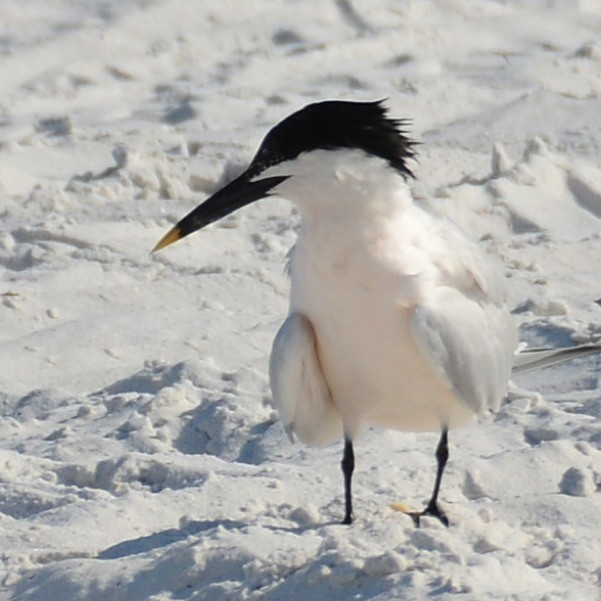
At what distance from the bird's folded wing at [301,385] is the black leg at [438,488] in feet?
0.78

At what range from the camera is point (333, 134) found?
3527 millimetres

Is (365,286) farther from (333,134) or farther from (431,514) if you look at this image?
(431,514)

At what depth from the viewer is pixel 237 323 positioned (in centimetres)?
518

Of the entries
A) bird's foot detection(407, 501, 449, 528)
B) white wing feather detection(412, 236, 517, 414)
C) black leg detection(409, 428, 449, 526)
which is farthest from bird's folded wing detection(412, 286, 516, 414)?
bird's foot detection(407, 501, 449, 528)

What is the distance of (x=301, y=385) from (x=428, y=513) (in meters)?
0.39

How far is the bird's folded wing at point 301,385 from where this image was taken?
12.2 feet

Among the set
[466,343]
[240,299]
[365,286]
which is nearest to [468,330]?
[466,343]

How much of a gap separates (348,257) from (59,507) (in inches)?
35.5

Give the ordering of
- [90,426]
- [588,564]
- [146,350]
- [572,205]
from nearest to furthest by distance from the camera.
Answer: [588,564] → [90,426] → [146,350] → [572,205]

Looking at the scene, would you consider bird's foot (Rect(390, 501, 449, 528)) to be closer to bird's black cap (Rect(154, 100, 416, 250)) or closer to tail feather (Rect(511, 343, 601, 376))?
tail feather (Rect(511, 343, 601, 376))

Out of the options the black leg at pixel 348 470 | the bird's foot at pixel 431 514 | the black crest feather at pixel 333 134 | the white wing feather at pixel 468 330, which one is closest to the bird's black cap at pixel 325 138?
the black crest feather at pixel 333 134

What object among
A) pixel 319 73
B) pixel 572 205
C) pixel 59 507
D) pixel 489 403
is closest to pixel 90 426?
pixel 59 507

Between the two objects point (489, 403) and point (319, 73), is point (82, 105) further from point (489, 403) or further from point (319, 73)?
point (489, 403)

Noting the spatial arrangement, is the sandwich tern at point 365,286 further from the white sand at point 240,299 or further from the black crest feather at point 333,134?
the white sand at point 240,299
